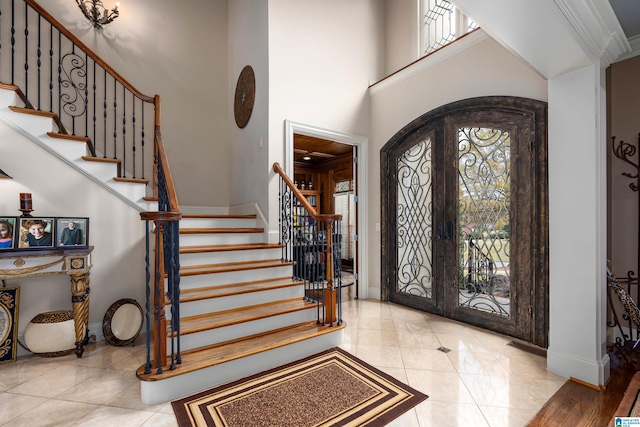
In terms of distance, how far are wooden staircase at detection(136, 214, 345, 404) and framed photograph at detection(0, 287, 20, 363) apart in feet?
4.37

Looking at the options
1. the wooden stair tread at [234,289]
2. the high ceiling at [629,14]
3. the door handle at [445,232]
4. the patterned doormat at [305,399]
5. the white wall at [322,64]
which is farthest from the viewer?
the white wall at [322,64]

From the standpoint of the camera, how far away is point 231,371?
2.11 meters

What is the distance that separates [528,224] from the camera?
2.70 metres

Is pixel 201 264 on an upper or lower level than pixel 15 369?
upper

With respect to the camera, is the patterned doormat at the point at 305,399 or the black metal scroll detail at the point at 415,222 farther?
the black metal scroll detail at the point at 415,222

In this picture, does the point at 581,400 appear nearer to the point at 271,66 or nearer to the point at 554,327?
the point at 554,327

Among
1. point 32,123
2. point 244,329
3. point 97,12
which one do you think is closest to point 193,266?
point 244,329

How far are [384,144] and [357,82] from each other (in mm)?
1023

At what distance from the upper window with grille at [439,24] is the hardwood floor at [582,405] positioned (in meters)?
4.14

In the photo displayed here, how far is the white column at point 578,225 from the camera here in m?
2.02

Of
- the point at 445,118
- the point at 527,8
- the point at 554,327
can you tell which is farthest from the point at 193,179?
the point at 554,327

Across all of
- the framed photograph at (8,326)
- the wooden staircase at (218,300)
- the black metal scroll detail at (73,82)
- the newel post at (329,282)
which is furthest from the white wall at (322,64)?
the black metal scroll detail at (73,82)

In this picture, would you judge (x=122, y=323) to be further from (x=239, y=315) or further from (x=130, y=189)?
(x=130, y=189)

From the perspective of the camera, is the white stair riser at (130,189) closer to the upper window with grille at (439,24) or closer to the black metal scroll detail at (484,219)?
the black metal scroll detail at (484,219)
